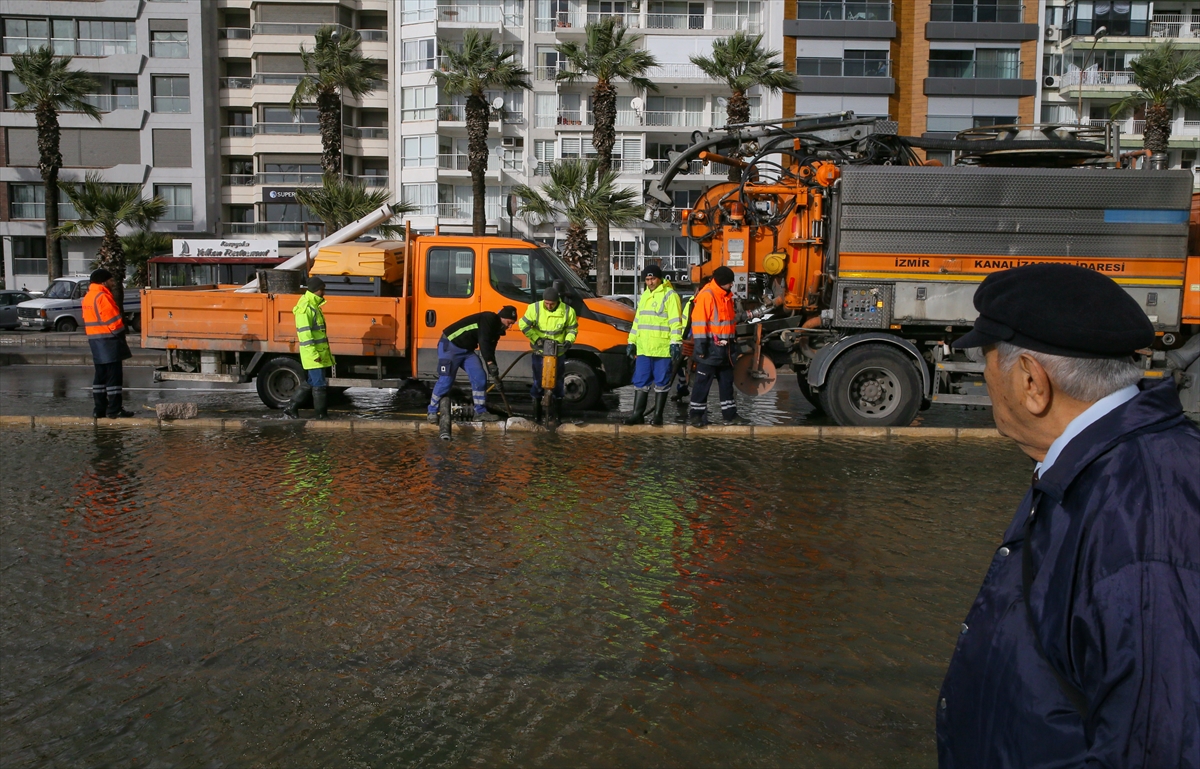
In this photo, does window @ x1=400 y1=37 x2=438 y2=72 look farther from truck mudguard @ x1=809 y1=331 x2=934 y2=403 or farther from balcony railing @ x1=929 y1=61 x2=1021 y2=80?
truck mudguard @ x1=809 y1=331 x2=934 y2=403

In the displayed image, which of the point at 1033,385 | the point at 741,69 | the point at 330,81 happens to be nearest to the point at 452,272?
the point at 1033,385

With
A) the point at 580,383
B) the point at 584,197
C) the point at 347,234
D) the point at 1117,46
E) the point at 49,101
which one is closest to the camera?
the point at 580,383

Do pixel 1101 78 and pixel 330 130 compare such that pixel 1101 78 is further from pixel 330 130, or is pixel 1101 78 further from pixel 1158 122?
pixel 330 130

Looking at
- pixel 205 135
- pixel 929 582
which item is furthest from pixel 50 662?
pixel 205 135

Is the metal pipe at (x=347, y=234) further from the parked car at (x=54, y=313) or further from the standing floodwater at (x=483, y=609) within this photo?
the parked car at (x=54, y=313)

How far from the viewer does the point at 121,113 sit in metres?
53.0

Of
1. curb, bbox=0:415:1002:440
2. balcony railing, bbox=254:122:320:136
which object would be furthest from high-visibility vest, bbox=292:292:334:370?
balcony railing, bbox=254:122:320:136

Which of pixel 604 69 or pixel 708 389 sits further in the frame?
pixel 604 69

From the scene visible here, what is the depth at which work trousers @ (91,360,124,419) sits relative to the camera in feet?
38.9

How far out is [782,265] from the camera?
12.6 m

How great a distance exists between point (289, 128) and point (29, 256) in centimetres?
1490

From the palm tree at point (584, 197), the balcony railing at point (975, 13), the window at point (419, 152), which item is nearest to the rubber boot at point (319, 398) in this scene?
the palm tree at point (584, 197)

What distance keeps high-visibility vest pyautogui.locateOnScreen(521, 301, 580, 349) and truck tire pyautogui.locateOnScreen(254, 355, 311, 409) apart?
3254 mm

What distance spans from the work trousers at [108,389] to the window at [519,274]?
15.0ft
